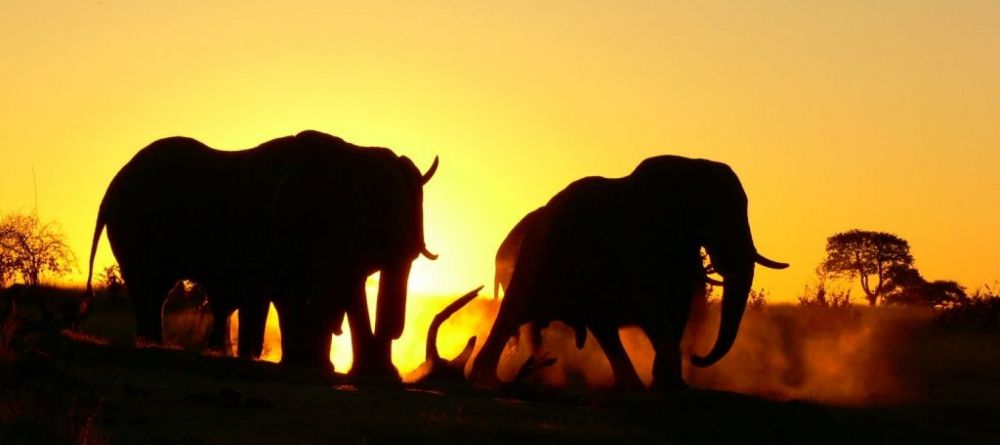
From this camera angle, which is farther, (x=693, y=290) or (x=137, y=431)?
(x=693, y=290)

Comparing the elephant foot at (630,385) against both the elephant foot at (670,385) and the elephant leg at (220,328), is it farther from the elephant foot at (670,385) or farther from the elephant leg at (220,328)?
the elephant leg at (220,328)

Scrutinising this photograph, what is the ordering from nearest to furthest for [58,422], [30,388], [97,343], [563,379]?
[58,422] < [30,388] < [97,343] < [563,379]

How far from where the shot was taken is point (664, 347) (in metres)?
20.5

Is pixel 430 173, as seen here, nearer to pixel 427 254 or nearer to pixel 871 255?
pixel 427 254

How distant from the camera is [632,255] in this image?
21.3 m

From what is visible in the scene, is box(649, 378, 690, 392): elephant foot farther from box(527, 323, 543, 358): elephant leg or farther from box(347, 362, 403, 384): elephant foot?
box(527, 323, 543, 358): elephant leg

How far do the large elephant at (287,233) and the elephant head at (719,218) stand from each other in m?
2.80

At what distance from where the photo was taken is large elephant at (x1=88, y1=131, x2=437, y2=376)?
20234mm

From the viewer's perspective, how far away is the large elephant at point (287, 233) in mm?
20234

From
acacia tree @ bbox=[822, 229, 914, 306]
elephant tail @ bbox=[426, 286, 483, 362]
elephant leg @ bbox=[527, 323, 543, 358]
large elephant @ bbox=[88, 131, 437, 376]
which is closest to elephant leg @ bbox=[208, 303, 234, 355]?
large elephant @ bbox=[88, 131, 437, 376]

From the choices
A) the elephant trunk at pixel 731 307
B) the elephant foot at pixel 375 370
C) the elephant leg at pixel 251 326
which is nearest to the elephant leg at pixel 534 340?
the elephant trunk at pixel 731 307

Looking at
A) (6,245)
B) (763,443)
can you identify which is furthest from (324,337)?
(6,245)

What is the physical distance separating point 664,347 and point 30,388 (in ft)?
26.2

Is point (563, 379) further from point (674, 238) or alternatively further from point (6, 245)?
point (6, 245)
